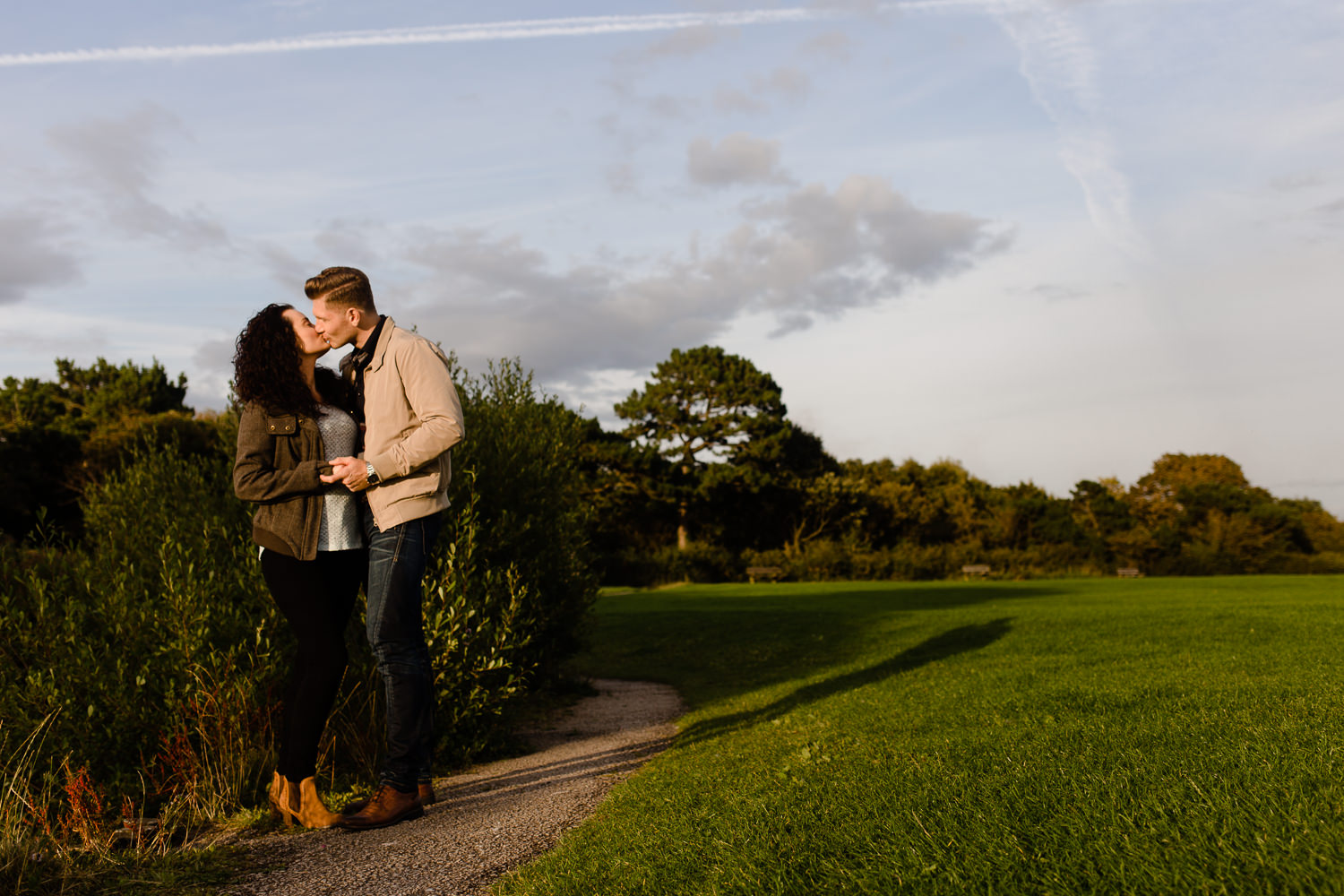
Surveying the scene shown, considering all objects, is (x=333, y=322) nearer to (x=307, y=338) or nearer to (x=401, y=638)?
(x=307, y=338)

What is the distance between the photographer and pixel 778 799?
436 centimetres

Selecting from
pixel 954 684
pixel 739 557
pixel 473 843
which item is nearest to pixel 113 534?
pixel 473 843

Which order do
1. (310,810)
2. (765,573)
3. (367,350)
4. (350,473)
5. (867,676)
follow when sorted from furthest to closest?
(765,573) < (867,676) < (367,350) < (310,810) < (350,473)

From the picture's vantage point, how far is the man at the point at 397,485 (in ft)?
14.9

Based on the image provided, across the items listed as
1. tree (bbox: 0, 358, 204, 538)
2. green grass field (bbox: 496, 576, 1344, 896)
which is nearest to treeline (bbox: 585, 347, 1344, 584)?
tree (bbox: 0, 358, 204, 538)

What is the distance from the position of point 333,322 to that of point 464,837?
2.72 meters

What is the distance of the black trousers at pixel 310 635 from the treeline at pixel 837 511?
37645 mm

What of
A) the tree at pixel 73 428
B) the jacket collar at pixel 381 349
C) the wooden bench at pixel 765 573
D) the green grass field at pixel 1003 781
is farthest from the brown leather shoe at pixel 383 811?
the wooden bench at pixel 765 573

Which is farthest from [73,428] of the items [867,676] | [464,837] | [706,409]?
[464,837]

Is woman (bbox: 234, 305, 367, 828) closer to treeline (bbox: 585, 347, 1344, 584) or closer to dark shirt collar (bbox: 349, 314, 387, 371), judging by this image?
dark shirt collar (bbox: 349, 314, 387, 371)

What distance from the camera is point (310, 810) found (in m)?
4.75

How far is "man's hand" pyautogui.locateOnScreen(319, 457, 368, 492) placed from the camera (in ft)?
14.8

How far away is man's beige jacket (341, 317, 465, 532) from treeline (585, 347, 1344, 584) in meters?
37.7

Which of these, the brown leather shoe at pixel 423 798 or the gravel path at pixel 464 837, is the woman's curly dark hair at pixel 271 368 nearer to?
the brown leather shoe at pixel 423 798
